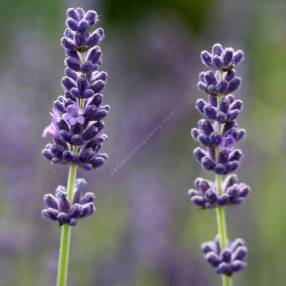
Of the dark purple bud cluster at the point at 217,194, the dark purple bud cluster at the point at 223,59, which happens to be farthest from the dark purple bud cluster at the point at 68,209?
the dark purple bud cluster at the point at 223,59

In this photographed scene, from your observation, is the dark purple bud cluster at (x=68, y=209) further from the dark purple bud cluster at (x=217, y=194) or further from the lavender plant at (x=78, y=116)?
the dark purple bud cluster at (x=217, y=194)

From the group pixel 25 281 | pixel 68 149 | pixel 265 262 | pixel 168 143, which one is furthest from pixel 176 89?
pixel 68 149

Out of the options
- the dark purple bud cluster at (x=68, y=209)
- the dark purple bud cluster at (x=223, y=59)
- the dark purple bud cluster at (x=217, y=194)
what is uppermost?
the dark purple bud cluster at (x=223, y=59)

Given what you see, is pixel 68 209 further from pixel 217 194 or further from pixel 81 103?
pixel 217 194

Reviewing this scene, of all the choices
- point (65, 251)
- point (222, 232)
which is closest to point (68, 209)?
point (65, 251)

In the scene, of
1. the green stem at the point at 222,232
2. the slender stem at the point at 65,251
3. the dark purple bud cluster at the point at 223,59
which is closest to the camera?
Answer: the slender stem at the point at 65,251

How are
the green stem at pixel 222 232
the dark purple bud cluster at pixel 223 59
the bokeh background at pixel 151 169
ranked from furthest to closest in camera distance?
the bokeh background at pixel 151 169, the dark purple bud cluster at pixel 223 59, the green stem at pixel 222 232

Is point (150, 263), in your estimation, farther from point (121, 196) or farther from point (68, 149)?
point (68, 149)
